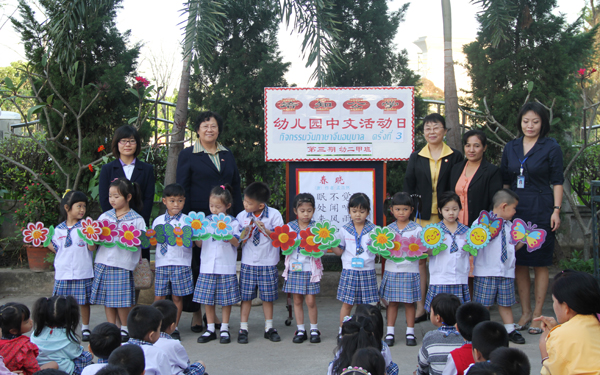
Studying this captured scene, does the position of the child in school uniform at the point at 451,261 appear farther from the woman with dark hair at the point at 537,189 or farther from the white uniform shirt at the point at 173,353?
the white uniform shirt at the point at 173,353

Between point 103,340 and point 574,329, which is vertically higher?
point 574,329

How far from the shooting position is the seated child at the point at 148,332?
97.3 inches

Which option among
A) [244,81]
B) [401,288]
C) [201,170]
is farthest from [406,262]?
[244,81]

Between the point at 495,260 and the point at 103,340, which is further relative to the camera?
the point at 495,260

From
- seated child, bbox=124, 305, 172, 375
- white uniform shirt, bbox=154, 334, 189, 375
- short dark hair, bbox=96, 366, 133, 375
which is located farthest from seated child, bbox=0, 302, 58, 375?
short dark hair, bbox=96, 366, 133, 375

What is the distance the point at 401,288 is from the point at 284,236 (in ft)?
3.20

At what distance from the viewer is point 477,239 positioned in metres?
3.73

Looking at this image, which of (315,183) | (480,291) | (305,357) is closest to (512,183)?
(480,291)

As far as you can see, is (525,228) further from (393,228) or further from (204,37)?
(204,37)

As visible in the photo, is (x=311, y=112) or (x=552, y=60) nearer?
(x=311, y=112)

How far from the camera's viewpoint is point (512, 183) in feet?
14.0

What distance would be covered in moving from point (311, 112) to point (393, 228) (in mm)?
1679

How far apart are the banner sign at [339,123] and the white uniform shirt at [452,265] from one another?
53.7 inches

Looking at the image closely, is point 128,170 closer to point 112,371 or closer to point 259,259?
point 259,259
